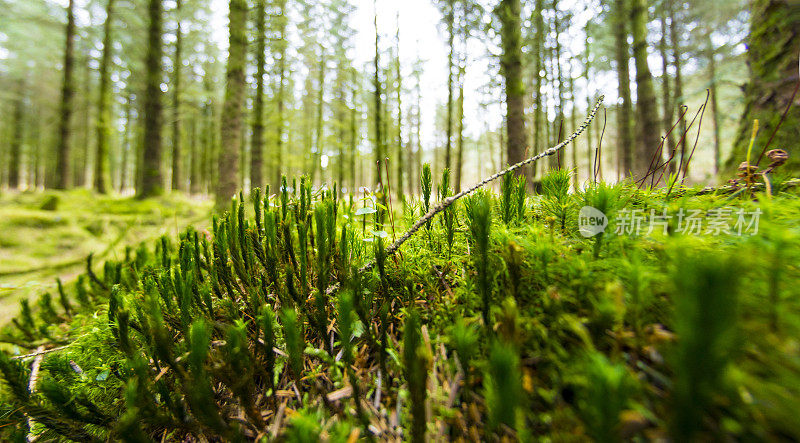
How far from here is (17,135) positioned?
21078mm

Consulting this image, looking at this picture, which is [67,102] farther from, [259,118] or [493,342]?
[493,342]

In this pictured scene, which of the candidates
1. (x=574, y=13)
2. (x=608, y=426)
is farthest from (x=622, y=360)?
(x=574, y=13)

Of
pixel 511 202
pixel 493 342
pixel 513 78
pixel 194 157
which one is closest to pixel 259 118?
pixel 513 78

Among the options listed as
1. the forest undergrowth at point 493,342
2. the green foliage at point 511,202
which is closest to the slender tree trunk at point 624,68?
the green foliage at point 511,202

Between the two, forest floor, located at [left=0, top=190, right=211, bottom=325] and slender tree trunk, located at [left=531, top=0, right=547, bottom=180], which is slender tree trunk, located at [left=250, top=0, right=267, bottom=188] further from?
slender tree trunk, located at [left=531, top=0, right=547, bottom=180]

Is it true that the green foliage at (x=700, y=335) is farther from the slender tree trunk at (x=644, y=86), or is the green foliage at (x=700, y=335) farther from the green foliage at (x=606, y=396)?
the slender tree trunk at (x=644, y=86)

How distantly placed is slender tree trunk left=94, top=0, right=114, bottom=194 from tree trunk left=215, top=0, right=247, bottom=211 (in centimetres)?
599

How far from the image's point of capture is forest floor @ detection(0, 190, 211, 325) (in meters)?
3.66

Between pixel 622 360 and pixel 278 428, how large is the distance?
87 cm

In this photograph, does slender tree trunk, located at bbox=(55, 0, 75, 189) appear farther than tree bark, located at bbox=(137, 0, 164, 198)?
Yes

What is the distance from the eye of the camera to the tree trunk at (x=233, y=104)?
18.8 ft

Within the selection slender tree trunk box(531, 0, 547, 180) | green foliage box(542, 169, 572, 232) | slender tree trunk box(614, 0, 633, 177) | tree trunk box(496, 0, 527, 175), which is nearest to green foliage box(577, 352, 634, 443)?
green foliage box(542, 169, 572, 232)

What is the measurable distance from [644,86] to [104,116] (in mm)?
14884

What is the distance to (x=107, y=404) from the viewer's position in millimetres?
1035
